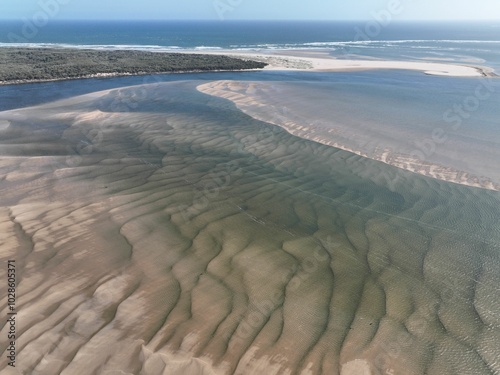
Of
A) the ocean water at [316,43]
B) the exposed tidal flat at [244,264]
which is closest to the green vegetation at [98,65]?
the ocean water at [316,43]

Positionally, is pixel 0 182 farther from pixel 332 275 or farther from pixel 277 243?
pixel 332 275

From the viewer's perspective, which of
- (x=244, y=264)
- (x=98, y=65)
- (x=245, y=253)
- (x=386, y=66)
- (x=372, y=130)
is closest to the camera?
(x=244, y=264)

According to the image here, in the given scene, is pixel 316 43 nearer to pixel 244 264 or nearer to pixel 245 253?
pixel 245 253

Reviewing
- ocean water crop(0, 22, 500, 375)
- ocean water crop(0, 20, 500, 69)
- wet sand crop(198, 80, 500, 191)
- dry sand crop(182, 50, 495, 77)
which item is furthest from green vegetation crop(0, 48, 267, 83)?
ocean water crop(0, 20, 500, 69)

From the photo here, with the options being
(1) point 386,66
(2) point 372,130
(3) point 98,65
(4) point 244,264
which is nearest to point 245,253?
(4) point 244,264

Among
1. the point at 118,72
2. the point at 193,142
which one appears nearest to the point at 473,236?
the point at 193,142

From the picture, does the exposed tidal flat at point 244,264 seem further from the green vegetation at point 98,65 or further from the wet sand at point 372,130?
the green vegetation at point 98,65

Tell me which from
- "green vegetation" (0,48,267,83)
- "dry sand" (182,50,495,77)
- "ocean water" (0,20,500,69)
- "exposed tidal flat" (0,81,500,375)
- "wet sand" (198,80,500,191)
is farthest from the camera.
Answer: "ocean water" (0,20,500,69)

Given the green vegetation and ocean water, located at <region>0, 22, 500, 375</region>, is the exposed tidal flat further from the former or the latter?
the green vegetation
